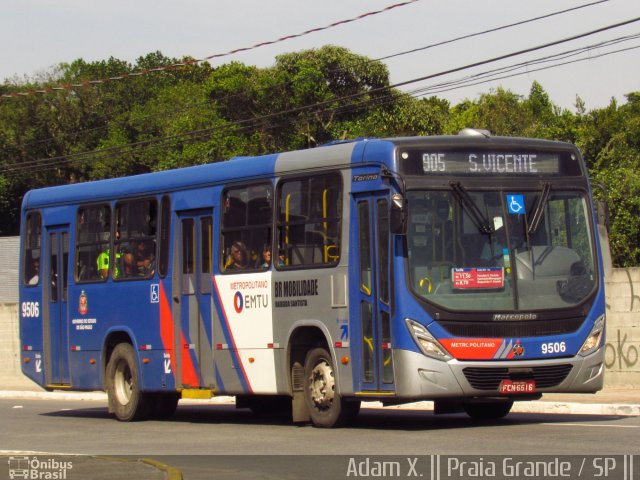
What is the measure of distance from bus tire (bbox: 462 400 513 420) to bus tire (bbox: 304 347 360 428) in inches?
65.0

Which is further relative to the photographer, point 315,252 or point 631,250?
point 631,250

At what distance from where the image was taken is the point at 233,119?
65188mm

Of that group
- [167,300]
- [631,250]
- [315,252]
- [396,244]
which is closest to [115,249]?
[167,300]

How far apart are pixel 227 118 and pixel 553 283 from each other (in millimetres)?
51597

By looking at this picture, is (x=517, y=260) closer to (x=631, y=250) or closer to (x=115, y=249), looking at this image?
(x=115, y=249)

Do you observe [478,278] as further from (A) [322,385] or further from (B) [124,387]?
(B) [124,387]

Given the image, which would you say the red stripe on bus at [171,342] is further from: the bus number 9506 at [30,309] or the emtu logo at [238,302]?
the bus number 9506 at [30,309]

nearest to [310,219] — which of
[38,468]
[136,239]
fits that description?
[136,239]

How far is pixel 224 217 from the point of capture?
56.3 ft

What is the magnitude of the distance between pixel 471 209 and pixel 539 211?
2.78 ft

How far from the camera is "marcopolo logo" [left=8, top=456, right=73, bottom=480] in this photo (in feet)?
35.0

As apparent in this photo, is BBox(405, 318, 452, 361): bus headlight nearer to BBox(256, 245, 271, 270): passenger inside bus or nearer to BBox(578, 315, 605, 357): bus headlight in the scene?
BBox(578, 315, 605, 357): bus headlight

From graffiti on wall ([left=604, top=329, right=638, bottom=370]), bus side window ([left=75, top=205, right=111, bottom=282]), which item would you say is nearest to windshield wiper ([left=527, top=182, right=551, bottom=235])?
graffiti on wall ([left=604, top=329, right=638, bottom=370])

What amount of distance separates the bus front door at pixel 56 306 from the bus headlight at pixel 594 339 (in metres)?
8.50
